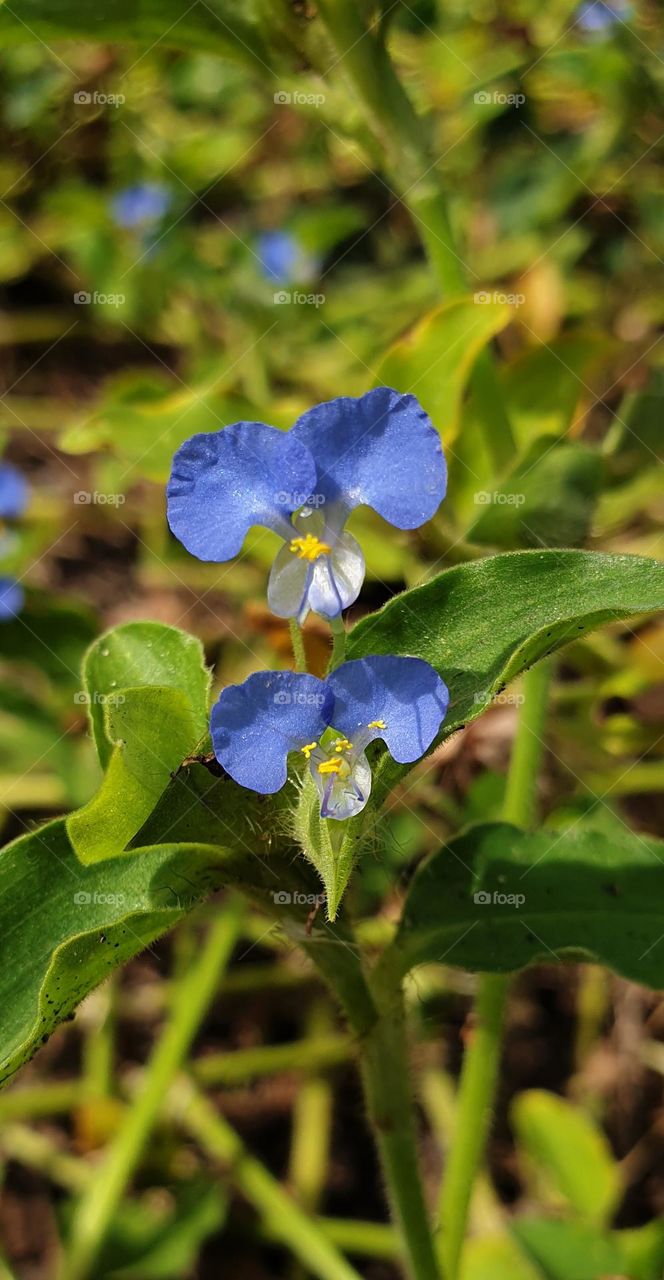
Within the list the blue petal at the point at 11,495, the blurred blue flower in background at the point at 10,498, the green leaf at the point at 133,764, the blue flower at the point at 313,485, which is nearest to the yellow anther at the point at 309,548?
the blue flower at the point at 313,485

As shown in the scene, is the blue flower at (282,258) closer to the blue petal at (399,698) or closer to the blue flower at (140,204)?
the blue flower at (140,204)

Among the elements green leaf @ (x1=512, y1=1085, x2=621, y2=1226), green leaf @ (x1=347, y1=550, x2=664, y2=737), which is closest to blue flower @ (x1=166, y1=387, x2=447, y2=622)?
green leaf @ (x1=347, y1=550, x2=664, y2=737)

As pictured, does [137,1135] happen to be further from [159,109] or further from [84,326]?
[159,109]

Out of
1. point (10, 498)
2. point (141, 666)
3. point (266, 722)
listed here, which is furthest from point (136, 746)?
point (10, 498)

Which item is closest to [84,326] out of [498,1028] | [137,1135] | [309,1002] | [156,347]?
[156,347]

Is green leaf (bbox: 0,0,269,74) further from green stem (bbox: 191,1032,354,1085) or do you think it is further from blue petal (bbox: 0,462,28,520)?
green stem (bbox: 191,1032,354,1085)
